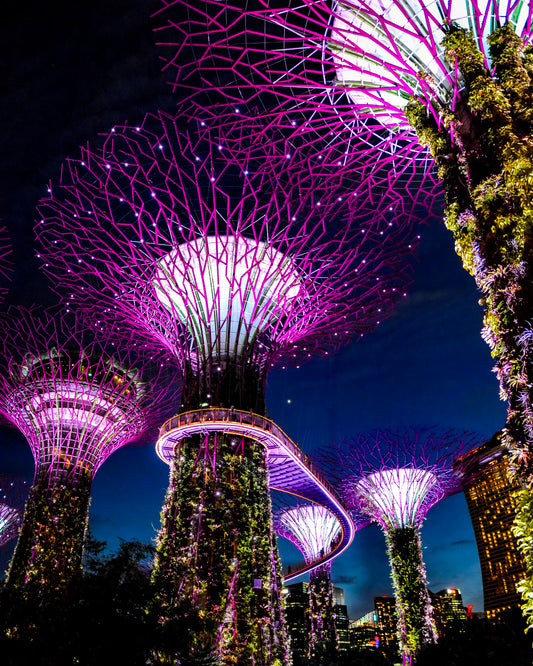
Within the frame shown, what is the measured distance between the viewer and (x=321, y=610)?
3544 centimetres

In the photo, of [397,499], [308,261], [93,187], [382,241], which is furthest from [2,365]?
[397,499]

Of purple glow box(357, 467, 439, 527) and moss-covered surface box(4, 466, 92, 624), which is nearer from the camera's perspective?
moss-covered surface box(4, 466, 92, 624)

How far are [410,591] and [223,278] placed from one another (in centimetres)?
2013

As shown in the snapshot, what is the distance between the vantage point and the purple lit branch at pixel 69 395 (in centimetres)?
2533

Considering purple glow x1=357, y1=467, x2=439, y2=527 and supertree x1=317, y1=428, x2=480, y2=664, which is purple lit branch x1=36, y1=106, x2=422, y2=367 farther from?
purple glow x1=357, y1=467, x2=439, y2=527

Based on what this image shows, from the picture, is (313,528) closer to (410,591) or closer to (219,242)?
(410,591)

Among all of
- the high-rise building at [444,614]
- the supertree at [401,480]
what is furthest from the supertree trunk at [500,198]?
the supertree at [401,480]

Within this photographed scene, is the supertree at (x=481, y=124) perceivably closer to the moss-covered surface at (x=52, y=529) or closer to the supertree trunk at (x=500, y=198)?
the supertree trunk at (x=500, y=198)

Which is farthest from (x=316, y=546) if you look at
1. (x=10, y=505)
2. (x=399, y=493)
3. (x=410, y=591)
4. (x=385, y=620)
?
(x=385, y=620)

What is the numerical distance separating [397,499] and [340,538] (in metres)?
7.63

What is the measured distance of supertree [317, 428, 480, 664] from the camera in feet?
89.1

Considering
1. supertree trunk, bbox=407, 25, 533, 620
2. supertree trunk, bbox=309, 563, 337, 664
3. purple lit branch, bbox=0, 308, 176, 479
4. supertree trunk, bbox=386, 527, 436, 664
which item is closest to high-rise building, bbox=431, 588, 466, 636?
supertree trunk, bbox=386, 527, 436, 664

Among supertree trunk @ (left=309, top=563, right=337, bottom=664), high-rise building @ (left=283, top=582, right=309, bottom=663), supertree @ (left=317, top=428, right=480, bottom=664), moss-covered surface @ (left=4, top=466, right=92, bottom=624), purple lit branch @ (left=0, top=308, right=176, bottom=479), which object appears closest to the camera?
moss-covered surface @ (left=4, top=466, right=92, bottom=624)

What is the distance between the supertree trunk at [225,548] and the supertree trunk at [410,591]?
12.6 metres
